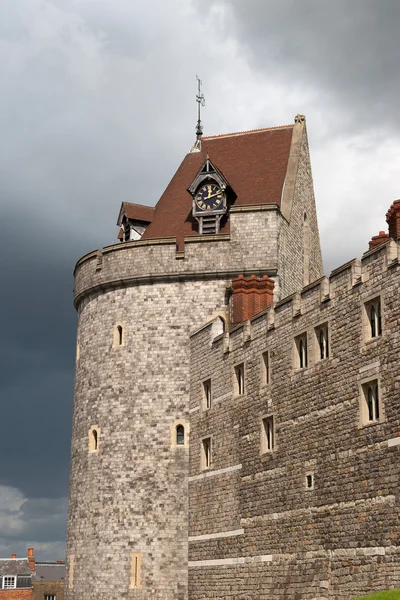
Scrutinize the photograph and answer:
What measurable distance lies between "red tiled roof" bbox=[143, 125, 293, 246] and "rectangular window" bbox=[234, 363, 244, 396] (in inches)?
323

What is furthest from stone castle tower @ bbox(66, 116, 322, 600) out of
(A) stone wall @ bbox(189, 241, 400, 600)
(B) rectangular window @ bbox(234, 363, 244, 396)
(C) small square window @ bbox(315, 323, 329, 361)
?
(C) small square window @ bbox(315, 323, 329, 361)

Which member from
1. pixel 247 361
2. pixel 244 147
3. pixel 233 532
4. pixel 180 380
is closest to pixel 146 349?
pixel 180 380

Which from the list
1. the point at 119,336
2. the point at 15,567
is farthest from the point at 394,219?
the point at 15,567

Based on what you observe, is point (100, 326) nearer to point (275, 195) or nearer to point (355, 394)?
point (275, 195)

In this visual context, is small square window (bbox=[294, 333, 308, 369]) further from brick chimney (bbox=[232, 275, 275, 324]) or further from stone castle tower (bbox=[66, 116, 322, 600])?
stone castle tower (bbox=[66, 116, 322, 600])

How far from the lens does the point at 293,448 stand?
29328 millimetres

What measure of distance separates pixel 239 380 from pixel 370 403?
27.3 ft

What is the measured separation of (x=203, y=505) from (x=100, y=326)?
898cm

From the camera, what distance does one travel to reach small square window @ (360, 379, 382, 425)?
25.7 m

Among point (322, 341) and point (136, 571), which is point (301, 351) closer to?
point (322, 341)

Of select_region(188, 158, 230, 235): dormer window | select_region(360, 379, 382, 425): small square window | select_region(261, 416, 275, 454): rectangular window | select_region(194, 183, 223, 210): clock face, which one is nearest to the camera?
select_region(360, 379, 382, 425): small square window

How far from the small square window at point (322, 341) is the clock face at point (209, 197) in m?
12.7

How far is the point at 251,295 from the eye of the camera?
119 ft

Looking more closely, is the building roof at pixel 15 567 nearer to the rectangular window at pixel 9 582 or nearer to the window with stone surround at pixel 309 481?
the rectangular window at pixel 9 582
